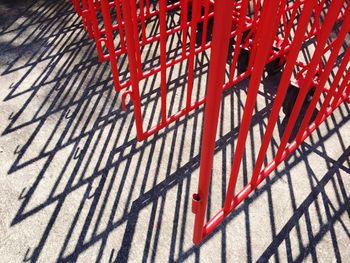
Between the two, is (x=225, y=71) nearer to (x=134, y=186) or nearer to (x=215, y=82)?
(x=134, y=186)

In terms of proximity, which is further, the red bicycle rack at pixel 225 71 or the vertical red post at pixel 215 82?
the red bicycle rack at pixel 225 71

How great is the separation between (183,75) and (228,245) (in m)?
2.30

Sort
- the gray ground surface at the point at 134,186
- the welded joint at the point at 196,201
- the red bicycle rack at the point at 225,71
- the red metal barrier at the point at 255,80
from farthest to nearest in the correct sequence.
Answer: the gray ground surface at the point at 134,186 → the welded joint at the point at 196,201 → the red bicycle rack at the point at 225,71 → the red metal barrier at the point at 255,80

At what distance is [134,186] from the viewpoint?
122 inches

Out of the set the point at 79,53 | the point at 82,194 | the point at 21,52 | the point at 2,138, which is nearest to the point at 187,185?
the point at 82,194

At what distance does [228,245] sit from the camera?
8.87ft

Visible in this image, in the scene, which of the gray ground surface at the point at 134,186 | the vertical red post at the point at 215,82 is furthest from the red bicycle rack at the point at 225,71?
the gray ground surface at the point at 134,186

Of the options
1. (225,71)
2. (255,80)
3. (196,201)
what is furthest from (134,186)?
(255,80)

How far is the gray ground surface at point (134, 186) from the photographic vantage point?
2703 mm

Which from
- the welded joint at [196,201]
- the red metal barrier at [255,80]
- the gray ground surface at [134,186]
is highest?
the red metal barrier at [255,80]

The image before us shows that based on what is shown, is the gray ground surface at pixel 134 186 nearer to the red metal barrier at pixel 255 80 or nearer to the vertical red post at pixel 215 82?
the red metal barrier at pixel 255 80

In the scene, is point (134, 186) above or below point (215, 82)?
below

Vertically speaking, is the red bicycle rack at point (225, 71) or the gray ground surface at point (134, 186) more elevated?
the red bicycle rack at point (225, 71)

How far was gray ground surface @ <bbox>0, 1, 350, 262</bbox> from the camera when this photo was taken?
2.70 meters
